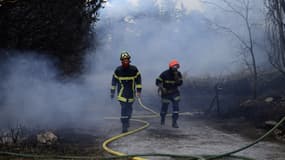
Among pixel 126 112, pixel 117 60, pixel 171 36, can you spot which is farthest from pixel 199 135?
pixel 117 60

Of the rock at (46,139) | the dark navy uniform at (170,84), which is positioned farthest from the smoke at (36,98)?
the dark navy uniform at (170,84)

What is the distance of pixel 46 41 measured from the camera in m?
8.33

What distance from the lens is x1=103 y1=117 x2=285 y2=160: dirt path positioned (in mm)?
6176

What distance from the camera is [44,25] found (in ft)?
26.0

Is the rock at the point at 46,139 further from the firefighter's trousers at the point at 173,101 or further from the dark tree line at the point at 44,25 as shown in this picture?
the firefighter's trousers at the point at 173,101

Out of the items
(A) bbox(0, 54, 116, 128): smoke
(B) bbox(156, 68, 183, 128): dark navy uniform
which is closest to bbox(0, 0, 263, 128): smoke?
(A) bbox(0, 54, 116, 128): smoke

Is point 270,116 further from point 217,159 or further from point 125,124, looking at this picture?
point 217,159

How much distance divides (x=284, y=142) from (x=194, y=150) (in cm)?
193

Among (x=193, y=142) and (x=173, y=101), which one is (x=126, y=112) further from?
(x=193, y=142)

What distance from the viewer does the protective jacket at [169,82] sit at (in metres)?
9.82

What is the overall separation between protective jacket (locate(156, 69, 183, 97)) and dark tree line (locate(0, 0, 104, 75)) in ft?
7.76

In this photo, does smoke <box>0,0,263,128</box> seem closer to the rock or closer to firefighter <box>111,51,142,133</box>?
firefighter <box>111,51,142,133</box>

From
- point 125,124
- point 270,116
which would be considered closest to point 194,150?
point 125,124

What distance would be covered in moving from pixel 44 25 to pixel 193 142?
3.92 m
